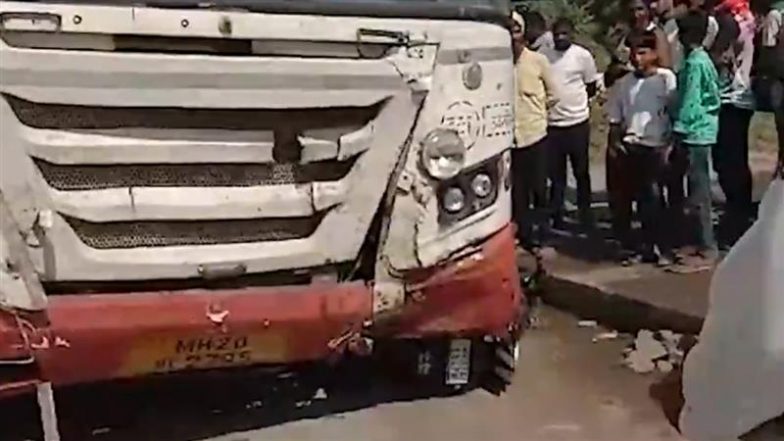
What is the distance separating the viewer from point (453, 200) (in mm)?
5895

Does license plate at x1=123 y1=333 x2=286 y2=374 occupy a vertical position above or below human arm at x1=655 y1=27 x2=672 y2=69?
below

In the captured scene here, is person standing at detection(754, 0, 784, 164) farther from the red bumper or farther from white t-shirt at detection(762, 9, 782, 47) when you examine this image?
the red bumper

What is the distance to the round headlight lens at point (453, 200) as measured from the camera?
5.87 meters

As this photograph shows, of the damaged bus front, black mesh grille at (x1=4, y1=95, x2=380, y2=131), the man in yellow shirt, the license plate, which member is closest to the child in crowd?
the man in yellow shirt

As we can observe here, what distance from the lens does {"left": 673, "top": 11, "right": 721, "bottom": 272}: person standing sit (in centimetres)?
870

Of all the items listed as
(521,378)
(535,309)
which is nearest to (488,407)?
(521,378)

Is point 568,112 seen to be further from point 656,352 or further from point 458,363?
point 458,363

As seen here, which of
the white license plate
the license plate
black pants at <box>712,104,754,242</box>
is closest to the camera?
the license plate

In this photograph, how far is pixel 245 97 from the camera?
540 cm

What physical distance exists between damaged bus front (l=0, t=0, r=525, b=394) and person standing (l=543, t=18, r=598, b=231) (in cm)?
386

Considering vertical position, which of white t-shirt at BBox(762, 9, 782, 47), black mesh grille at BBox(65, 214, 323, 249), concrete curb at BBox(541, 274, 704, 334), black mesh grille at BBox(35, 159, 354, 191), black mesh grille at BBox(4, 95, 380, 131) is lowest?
concrete curb at BBox(541, 274, 704, 334)

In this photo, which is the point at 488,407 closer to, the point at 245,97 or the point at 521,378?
the point at 521,378

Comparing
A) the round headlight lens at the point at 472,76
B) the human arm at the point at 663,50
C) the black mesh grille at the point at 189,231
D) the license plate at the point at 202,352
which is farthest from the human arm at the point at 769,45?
the license plate at the point at 202,352

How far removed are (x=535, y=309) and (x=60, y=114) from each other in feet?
12.6
